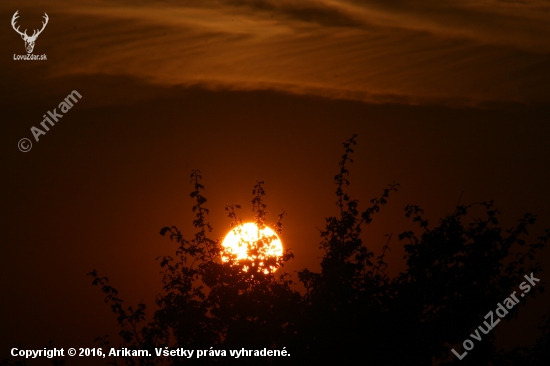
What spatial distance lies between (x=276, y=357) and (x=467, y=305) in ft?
9.66

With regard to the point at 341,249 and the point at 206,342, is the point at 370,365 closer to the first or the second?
the point at 341,249

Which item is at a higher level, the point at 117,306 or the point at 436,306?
the point at 117,306

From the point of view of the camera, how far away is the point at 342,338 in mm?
9617

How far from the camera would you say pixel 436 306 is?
9.74m

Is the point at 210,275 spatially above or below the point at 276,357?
above

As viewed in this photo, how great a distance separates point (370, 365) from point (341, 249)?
5.82 ft

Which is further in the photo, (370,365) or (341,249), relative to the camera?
(341,249)

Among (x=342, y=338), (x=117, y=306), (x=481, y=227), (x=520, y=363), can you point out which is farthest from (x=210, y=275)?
(x=520, y=363)

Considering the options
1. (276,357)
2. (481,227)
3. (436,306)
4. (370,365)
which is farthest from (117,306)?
(481,227)

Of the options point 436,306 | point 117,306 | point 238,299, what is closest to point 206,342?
point 238,299

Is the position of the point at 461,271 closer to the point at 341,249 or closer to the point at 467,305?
the point at 467,305

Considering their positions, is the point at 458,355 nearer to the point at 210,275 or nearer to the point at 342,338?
the point at 342,338

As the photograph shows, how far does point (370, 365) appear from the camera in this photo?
30.9 feet

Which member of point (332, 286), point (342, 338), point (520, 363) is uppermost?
Result: point (332, 286)
